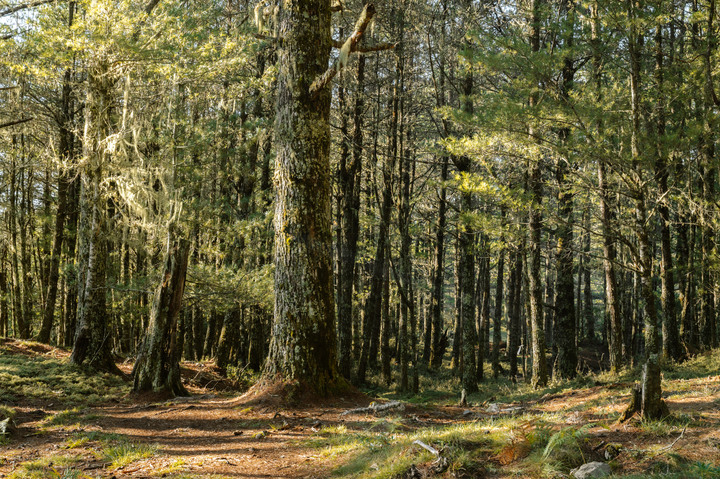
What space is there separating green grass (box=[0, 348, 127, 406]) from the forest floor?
0.41 m

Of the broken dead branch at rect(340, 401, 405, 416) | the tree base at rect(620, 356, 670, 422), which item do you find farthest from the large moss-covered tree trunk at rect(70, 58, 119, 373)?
the tree base at rect(620, 356, 670, 422)

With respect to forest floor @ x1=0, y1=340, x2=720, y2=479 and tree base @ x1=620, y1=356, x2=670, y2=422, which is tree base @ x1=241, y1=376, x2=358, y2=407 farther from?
tree base @ x1=620, y1=356, x2=670, y2=422

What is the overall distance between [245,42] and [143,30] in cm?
246

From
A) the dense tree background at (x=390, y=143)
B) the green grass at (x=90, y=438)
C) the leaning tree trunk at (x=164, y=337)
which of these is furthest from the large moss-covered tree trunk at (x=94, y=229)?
the green grass at (x=90, y=438)

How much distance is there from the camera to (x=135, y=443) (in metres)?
5.08

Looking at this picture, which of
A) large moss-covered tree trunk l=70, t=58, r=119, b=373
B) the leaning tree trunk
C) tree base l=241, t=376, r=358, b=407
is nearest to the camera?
tree base l=241, t=376, r=358, b=407

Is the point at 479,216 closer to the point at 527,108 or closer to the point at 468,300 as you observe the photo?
the point at 527,108

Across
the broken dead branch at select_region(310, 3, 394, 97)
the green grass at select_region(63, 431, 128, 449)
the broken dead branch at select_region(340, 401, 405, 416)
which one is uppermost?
the broken dead branch at select_region(310, 3, 394, 97)

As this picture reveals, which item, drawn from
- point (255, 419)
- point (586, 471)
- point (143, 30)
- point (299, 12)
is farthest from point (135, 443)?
point (143, 30)

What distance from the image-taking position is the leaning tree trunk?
26.7 ft

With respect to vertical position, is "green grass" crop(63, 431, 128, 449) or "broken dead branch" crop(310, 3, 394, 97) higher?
"broken dead branch" crop(310, 3, 394, 97)

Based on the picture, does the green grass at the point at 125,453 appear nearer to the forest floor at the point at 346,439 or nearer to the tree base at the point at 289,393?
the forest floor at the point at 346,439

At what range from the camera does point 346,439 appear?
4684 mm

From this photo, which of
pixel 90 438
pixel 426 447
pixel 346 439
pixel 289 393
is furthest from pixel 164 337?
pixel 426 447
